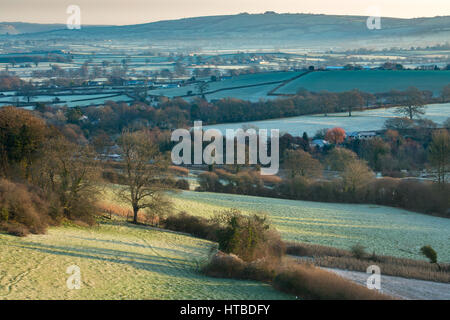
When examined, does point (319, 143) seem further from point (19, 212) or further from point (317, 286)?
point (317, 286)

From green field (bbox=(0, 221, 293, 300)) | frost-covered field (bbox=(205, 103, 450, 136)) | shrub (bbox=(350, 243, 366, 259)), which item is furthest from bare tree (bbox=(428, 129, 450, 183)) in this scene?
green field (bbox=(0, 221, 293, 300))

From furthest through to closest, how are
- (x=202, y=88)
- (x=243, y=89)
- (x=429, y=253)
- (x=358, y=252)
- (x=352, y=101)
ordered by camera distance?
(x=243, y=89)
(x=202, y=88)
(x=352, y=101)
(x=358, y=252)
(x=429, y=253)

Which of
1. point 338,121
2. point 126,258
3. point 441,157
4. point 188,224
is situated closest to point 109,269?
point 126,258

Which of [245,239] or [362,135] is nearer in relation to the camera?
[245,239]

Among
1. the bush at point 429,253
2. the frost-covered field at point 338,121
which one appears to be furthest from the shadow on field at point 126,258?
Answer: the frost-covered field at point 338,121

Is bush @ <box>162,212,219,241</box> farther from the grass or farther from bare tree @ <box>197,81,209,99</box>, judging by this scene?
bare tree @ <box>197,81,209,99</box>

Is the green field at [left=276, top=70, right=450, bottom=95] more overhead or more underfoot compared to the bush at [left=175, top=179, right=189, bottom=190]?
more overhead
